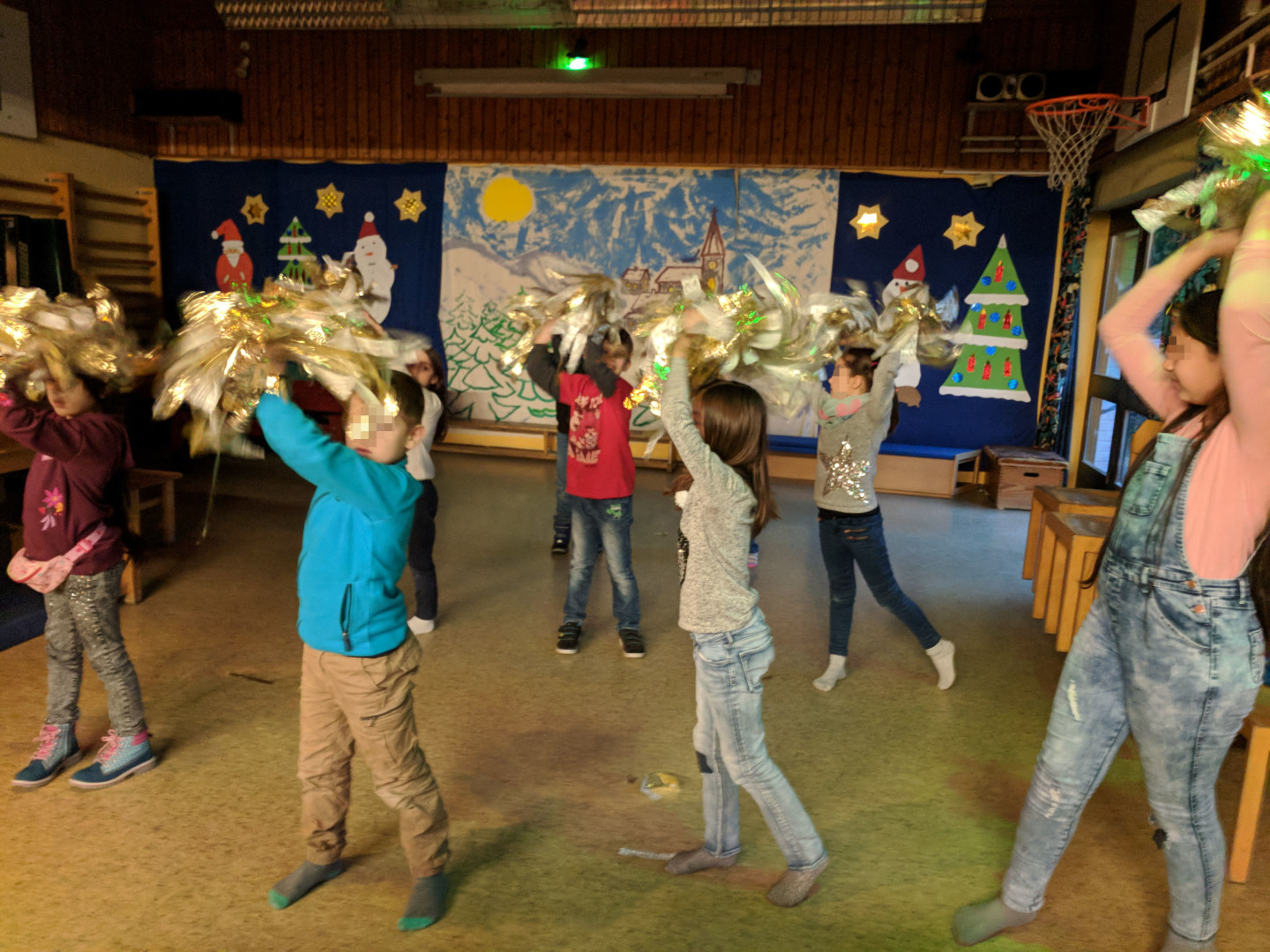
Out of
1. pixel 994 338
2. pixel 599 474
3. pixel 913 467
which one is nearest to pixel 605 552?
pixel 599 474

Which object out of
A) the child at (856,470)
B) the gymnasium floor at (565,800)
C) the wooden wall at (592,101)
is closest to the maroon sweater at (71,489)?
the gymnasium floor at (565,800)

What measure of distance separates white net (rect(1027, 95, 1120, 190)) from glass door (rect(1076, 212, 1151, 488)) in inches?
21.7

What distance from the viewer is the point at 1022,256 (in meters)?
6.92

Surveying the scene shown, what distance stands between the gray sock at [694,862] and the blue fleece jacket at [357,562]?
35.7 inches

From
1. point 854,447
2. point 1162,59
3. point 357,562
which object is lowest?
point 357,562

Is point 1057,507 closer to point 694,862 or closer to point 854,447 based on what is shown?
point 854,447

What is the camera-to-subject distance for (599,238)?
758cm

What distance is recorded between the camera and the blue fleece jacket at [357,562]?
5.95 feet

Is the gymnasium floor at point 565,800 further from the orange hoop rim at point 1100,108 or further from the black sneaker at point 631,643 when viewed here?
the orange hoop rim at point 1100,108

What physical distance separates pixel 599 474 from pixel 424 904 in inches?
68.4

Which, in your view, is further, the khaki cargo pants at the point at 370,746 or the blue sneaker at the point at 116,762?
the blue sneaker at the point at 116,762

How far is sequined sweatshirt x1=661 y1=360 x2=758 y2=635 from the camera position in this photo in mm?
1899

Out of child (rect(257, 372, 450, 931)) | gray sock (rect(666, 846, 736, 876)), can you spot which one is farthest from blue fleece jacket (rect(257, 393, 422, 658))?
gray sock (rect(666, 846, 736, 876))

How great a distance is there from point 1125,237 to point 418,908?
6688 mm
